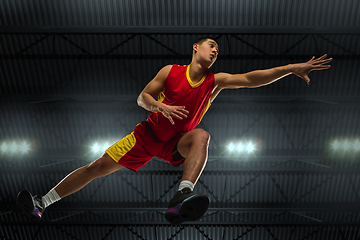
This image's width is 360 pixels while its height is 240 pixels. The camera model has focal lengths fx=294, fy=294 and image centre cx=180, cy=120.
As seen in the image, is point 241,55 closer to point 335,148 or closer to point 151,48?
point 151,48

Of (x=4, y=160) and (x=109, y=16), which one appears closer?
(x=109, y=16)

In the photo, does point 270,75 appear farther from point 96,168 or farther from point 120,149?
point 96,168

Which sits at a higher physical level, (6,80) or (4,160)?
(6,80)

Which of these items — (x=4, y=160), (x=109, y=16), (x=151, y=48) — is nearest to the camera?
(x=109, y=16)

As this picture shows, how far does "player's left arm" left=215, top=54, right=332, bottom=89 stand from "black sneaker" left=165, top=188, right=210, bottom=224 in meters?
→ 1.55

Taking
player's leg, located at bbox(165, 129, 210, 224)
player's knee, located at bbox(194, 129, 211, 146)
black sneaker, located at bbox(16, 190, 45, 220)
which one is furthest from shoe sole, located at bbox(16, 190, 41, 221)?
player's knee, located at bbox(194, 129, 211, 146)

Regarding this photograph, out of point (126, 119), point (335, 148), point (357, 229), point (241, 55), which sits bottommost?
point (357, 229)

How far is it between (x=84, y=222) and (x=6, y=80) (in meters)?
5.47

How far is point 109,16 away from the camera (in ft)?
23.4

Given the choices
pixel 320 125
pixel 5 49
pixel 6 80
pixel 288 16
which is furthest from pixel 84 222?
pixel 288 16

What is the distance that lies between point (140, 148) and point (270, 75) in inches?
74.2

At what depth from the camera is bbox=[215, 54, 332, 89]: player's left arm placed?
11.7ft

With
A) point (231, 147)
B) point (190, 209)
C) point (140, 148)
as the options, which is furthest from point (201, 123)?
point (190, 209)

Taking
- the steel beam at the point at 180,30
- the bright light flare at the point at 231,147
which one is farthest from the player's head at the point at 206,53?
the bright light flare at the point at 231,147
